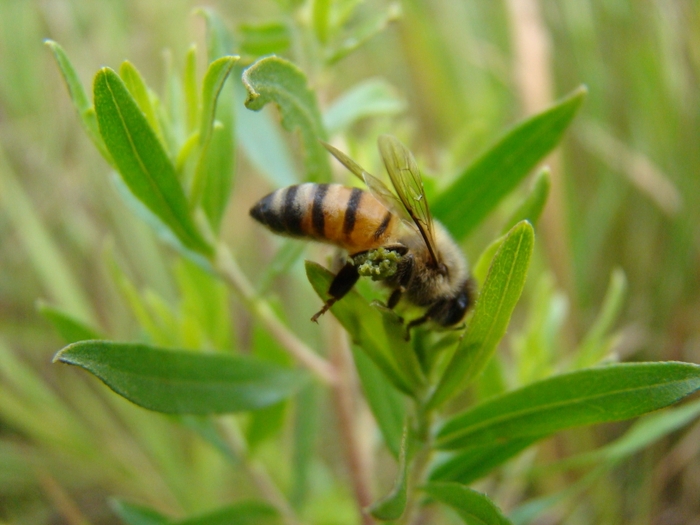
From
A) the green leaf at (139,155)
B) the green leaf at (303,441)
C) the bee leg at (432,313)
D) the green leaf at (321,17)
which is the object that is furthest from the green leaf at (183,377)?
the green leaf at (321,17)

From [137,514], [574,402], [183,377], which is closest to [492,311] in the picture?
[574,402]

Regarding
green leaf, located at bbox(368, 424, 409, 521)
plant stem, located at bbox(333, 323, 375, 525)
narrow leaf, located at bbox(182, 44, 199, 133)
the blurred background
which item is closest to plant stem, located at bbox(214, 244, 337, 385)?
plant stem, located at bbox(333, 323, 375, 525)

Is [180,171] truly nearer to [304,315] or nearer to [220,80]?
[220,80]

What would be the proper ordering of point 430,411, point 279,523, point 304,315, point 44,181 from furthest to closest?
point 44,181
point 304,315
point 279,523
point 430,411

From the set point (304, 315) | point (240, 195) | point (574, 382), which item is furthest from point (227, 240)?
point (574, 382)

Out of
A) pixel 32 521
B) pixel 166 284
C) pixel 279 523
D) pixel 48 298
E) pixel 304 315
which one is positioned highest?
pixel 48 298

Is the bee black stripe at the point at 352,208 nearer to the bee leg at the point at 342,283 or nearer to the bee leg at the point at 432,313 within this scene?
the bee leg at the point at 342,283
